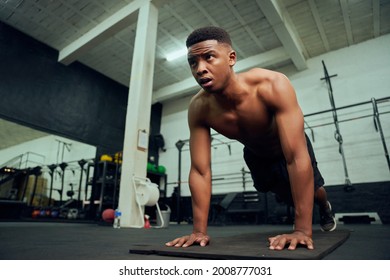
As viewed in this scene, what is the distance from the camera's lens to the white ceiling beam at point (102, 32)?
4.40 meters

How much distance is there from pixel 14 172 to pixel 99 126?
2.48 metres

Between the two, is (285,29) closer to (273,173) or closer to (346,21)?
(346,21)

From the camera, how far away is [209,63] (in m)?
1.05

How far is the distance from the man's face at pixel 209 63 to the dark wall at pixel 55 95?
4886 millimetres

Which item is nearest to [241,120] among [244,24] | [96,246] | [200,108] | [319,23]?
[200,108]

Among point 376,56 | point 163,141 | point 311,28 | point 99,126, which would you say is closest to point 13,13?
point 99,126

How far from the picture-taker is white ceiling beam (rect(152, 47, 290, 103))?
5746 mm

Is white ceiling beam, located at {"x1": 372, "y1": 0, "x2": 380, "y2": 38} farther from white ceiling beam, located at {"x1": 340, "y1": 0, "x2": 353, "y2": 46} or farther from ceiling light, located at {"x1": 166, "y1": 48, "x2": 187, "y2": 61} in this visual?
ceiling light, located at {"x1": 166, "y1": 48, "x2": 187, "y2": 61}

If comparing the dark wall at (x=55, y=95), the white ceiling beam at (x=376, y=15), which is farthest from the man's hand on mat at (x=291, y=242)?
the white ceiling beam at (x=376, y=15)

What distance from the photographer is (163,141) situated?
754 cm

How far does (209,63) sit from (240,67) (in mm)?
5360

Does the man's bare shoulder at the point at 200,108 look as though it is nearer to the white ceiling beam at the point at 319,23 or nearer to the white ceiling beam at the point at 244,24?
the white ceiling beam at the point at 244,24

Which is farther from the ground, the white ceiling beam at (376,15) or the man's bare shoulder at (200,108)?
the white ceiling beam at (376,15)
